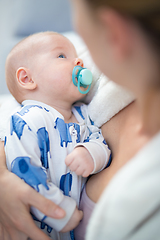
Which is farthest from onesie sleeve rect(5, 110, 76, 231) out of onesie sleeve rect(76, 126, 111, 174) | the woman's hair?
the woman's hair

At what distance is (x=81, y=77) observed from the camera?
0.95 meters

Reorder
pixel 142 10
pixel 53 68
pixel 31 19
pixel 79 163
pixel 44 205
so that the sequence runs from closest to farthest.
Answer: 1. pixel 142 10
2. pixel 44 205
3. pixel 79 163
4. pixel 53 68
5. pixel 31 19

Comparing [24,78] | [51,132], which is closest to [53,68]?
[24,78]

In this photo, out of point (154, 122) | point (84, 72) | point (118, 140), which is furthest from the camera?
point (84, 72)

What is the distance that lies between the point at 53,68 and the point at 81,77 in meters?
0.12

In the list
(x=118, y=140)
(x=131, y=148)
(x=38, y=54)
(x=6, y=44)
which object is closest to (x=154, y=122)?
(x=131, y=148)

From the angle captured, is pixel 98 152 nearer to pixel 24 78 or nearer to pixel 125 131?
pixel 125 131

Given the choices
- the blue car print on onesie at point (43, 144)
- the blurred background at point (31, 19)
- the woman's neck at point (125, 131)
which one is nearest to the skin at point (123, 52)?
the woman's neck at point (125, 131)

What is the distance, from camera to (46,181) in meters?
0.73

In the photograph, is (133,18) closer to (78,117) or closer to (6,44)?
(78,117)

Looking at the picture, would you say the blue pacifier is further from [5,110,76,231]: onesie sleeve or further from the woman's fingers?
the woman's fingers

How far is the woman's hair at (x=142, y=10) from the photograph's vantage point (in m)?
0.38

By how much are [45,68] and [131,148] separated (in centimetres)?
51

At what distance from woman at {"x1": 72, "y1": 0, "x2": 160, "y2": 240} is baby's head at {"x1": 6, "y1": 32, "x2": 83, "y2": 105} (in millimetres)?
465
